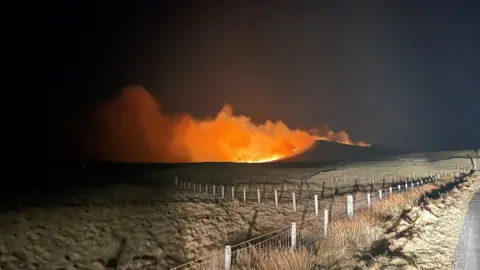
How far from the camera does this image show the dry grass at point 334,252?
34.1 ft

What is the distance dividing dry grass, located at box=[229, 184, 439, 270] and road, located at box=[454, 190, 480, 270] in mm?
2102

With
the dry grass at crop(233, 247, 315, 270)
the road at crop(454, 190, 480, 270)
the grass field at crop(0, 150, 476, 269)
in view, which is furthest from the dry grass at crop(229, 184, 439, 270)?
the grass field at crop(0, 150, 476, 269)

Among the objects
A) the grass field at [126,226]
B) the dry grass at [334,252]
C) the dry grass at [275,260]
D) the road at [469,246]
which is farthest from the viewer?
the grass field at [126,226]

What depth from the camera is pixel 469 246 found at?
11.0 metres

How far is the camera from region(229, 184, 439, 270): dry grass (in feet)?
34.1

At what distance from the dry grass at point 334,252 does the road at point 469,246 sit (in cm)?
210

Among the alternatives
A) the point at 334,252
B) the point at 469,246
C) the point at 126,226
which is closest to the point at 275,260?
the point at 334,252

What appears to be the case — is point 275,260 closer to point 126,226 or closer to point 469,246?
point 469,246

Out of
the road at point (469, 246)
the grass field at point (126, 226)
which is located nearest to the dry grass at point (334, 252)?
the road at point (469, 246)

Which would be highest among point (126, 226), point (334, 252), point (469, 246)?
point (469, 246)

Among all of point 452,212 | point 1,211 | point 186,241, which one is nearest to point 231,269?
point 186,241

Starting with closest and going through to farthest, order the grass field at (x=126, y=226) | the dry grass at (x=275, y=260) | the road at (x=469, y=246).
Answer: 1. the road at (x=469, y=246)
2. the dry grass at (x=275, y=260)
3. the grass field at (x=126, y=226)

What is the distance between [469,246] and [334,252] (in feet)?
10.2

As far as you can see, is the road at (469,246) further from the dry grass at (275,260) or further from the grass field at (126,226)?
the grass field at (126,226)
